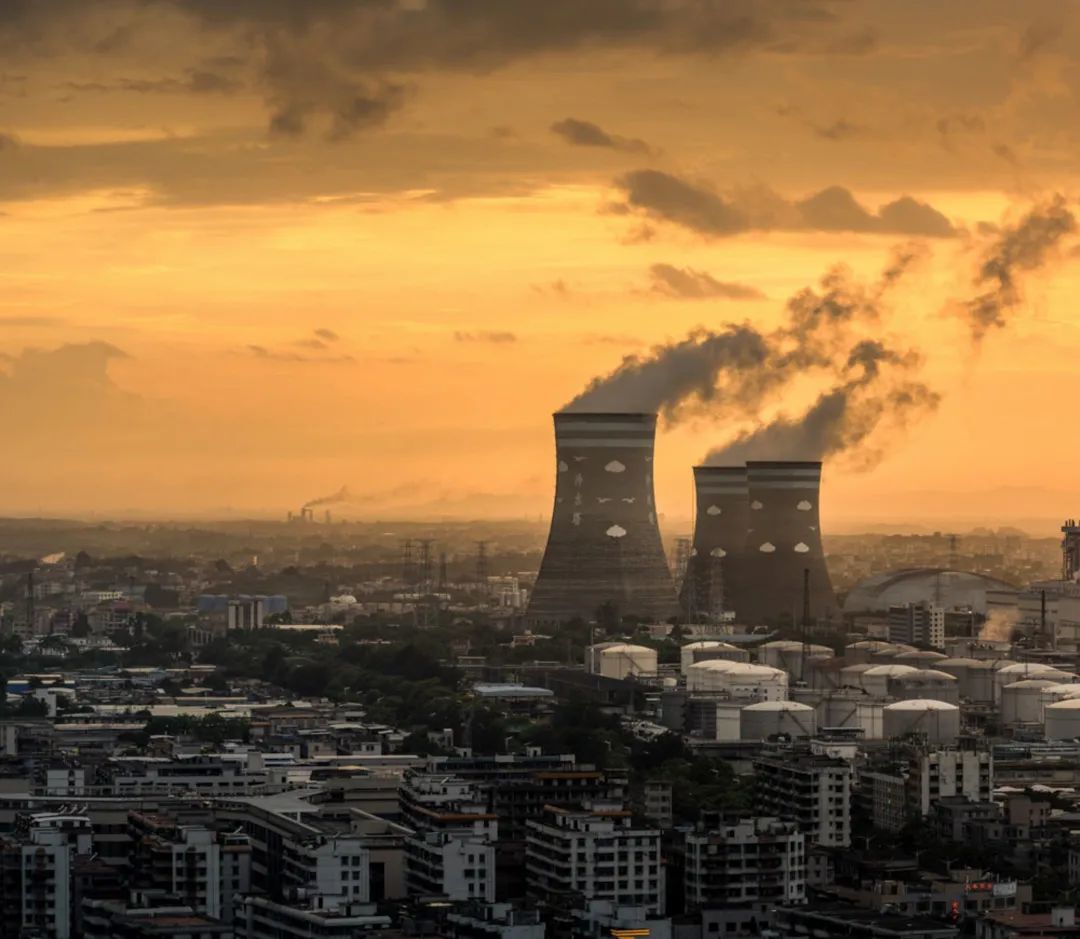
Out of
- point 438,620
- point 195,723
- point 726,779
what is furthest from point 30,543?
point 726,779

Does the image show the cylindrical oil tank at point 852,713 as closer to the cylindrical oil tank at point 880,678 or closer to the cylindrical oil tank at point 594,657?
the cylindrical oil tank at point 880,678

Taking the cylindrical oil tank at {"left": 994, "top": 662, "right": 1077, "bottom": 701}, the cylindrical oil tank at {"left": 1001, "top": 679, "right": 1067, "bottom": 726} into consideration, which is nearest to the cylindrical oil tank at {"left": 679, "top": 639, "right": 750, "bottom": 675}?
the cylindrical oil tank at {"left": 994, "top": 662, "right": 1077, "bottom": 701}

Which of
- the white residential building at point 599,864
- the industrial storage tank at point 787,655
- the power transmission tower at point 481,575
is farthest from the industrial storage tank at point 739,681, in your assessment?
the power transmission tower at point 481,575

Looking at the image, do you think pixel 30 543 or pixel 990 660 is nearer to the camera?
pixel 990 660

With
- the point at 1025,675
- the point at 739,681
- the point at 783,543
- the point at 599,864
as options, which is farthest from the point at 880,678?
the point at 599,864

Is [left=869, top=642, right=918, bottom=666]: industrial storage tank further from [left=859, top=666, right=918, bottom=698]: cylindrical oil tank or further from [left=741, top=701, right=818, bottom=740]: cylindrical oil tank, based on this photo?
[left=741, top=701, right=818, bottom=740]: cylindrical oil tank

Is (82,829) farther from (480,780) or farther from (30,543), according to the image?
(30,543)

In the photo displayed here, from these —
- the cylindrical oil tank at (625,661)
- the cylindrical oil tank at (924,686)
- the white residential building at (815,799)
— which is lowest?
the white residential building at (815,799)
